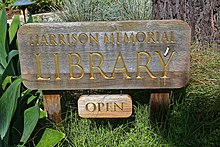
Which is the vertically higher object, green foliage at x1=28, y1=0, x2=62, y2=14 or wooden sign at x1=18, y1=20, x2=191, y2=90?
wooden sign at x1=18, y1=20, x2=191, y2=90

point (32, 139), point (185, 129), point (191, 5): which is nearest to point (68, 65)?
point (32, 139)

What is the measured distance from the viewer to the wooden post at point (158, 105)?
2520mm

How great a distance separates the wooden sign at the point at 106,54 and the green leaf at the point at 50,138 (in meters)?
0.30

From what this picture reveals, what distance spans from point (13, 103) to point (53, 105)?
25.1 inches

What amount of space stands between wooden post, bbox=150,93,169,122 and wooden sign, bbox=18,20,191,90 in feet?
0.34

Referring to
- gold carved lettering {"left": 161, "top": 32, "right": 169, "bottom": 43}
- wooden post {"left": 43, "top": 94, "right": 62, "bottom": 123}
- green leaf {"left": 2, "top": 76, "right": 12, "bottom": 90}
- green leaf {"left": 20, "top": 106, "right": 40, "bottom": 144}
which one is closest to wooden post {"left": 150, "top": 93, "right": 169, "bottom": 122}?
gold carved lettering {"left": 161, "top": 32, "right": 169, "bottom": 43}

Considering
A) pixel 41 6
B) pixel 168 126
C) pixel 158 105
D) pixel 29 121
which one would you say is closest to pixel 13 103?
pixel 29 121

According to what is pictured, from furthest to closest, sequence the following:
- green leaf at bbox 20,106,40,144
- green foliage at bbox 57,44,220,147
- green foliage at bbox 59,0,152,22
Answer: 1. green foliage at bbox 59,0,152,22
2. green foliage at bbox 57,44,220,147
3. green leaf at bbox 20,106,40,144

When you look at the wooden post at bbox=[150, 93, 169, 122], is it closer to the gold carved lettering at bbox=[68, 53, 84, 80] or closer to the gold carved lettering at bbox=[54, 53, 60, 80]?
the gold carved lettering at bbox=[68, 53, 84, 80]

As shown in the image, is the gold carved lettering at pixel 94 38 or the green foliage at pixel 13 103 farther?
the gold carved lettering at pixel 94 38

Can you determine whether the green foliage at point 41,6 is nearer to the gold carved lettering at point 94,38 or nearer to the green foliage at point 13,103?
the green foliage at point 13,103

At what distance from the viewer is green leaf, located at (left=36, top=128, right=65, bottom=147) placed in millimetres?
2305

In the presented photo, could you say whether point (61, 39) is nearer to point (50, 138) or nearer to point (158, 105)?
point (50, 138)

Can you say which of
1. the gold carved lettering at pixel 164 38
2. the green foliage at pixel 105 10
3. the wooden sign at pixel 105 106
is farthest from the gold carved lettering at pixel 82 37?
the green foliage at pixel 105 10
